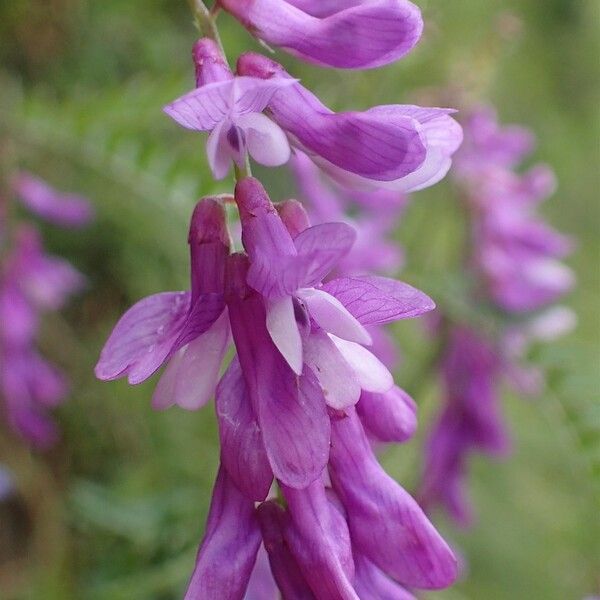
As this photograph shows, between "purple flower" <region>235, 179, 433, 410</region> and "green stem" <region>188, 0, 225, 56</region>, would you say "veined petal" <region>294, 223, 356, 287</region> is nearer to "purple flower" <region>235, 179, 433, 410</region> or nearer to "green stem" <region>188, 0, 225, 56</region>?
"purple flower" <region>235, 179, 433, 410</region>

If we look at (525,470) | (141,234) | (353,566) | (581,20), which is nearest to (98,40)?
(141,234)

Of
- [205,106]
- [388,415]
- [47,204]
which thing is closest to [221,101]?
[205,106]

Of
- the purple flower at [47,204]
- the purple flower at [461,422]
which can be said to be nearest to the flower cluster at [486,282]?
the purple flower at [461,422]

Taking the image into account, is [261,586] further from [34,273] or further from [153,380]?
[153,380]

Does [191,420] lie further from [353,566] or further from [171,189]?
[353,566]

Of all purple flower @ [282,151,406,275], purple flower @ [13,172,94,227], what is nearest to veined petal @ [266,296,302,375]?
purple flower @ [282,151,406,275]

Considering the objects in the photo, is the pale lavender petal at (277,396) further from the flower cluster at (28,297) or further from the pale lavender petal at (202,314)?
the flower cluster at (28,297)
